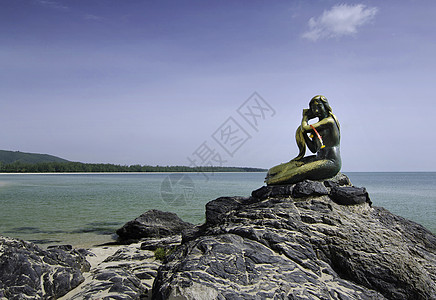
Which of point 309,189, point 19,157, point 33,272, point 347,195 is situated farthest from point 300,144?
point 19,157

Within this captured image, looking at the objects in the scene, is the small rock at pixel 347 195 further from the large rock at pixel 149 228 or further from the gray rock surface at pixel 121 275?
the large rock at pixel 149 228

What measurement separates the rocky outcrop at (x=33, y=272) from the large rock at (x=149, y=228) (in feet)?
15.2

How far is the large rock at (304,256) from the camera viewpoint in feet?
14.3

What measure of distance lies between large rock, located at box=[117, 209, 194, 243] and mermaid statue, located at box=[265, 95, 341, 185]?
4968 mm

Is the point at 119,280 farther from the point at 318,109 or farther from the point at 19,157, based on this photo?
the point at 19,157

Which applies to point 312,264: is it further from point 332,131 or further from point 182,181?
point 182,181

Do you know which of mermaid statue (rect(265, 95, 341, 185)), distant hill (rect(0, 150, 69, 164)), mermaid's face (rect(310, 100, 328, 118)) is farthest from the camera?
distant hill (rect(0, 150, 69, 164))

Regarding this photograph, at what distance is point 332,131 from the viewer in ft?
24.0

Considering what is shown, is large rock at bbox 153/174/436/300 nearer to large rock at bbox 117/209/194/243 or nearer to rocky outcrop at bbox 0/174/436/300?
rocky outcrop at bbox 0/174/436/300

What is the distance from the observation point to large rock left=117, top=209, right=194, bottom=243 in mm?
10859

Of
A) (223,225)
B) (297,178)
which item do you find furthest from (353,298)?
(297,178)

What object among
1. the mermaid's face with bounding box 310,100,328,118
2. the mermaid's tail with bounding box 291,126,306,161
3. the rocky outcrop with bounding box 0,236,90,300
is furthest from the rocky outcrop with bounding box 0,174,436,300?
the mermaid's face with bounding box 310,100,328,118

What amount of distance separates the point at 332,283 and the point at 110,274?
11.9 feet

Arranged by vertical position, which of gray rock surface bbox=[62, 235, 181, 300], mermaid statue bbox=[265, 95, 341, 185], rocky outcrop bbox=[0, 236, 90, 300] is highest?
mermaid statue bbox=[265, 95, 341, 185]
